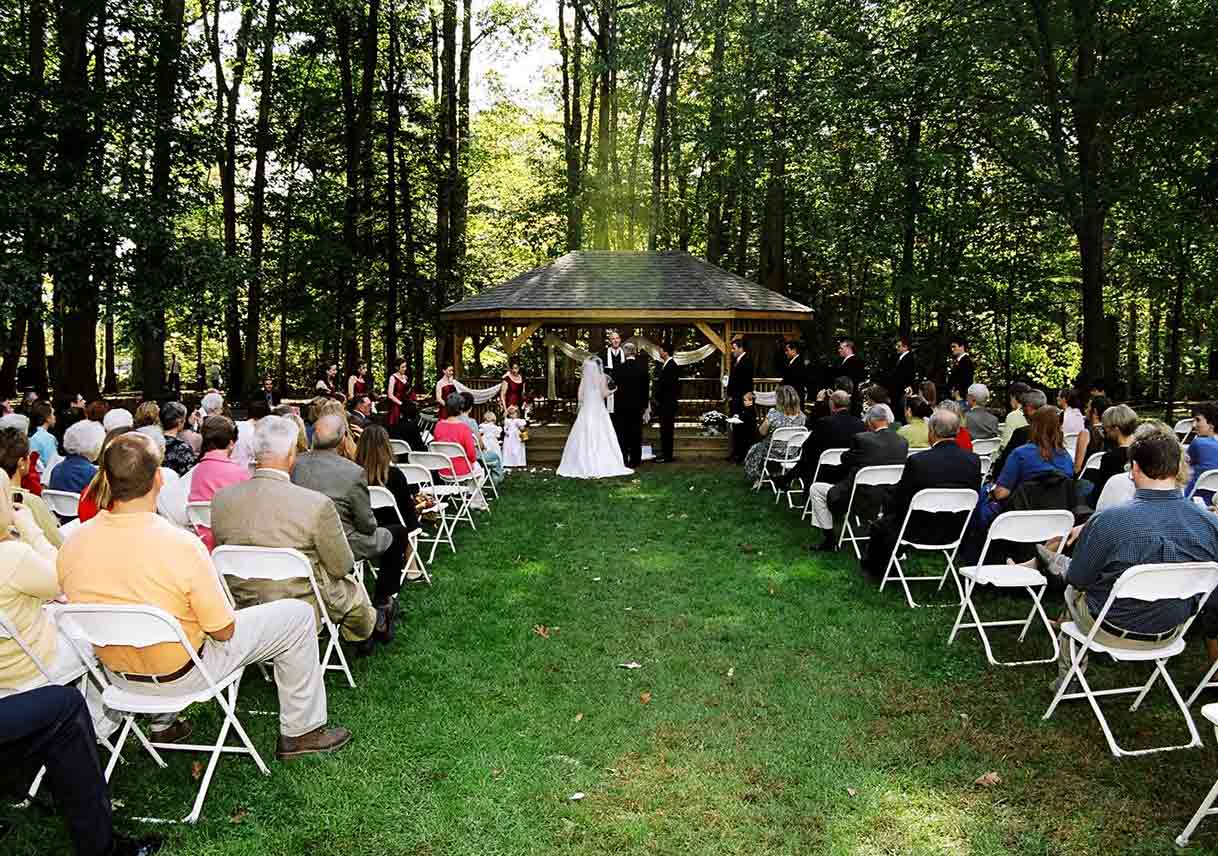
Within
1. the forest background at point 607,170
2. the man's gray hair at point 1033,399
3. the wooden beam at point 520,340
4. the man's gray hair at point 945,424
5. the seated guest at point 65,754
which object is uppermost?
the forest background at point 607,170

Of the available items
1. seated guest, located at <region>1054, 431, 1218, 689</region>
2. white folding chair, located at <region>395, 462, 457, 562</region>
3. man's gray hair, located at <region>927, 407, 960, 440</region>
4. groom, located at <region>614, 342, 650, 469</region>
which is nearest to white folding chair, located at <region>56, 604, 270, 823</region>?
white folding chair, located at <region>395, 462, 457, 562</region>

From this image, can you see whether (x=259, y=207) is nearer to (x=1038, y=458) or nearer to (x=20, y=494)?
(x=20, y=494)

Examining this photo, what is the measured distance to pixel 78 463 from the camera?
20.0 feet

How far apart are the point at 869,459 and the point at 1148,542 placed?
3624 millimetres

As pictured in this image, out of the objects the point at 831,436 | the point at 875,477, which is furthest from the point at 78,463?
the point at 831,436

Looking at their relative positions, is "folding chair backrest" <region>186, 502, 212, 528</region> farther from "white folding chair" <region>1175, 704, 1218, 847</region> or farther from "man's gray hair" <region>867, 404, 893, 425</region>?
"man's gray hair" <region>867, 404, 893, 425</region>

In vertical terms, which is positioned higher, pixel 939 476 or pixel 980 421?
pixel 980 421

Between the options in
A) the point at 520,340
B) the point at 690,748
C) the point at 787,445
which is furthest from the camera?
the point at 520,340

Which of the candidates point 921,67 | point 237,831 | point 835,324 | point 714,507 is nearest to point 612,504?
point 714,507

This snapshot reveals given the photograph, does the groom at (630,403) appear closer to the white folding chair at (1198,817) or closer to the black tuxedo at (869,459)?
the black tuxedo at (869,459)

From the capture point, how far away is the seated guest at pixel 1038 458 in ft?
20.2

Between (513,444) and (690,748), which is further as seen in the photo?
(513,444)

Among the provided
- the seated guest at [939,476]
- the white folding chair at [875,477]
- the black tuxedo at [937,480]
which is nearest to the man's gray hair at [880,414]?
the white folding chair at [875,477]

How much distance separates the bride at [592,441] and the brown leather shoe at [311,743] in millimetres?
8741
